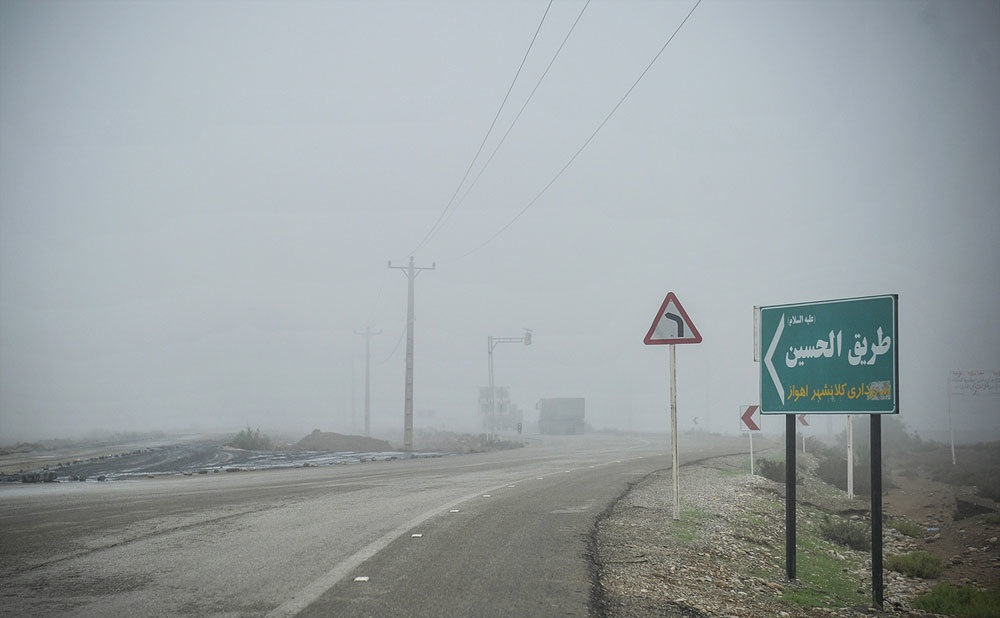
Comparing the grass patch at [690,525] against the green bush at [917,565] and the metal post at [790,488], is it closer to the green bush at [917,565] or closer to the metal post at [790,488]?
the metal post at [790,488]

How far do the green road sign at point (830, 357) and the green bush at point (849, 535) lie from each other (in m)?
8.78

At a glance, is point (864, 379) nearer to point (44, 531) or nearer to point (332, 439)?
point (44, 531)

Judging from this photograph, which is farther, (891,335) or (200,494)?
(200,494)

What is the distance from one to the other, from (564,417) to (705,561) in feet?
280

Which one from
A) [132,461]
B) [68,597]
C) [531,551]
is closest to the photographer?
[68,597]

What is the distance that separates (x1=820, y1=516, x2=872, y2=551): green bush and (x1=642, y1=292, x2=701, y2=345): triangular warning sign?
6.96 meters

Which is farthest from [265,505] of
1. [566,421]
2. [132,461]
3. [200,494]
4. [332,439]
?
[566,421]

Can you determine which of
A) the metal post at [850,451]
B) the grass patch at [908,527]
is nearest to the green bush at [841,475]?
the metal post at [850,451]

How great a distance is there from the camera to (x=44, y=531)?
35.0 feet

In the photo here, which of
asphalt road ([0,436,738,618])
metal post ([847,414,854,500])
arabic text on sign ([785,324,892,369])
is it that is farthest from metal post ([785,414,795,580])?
metal post ([847,414,854,500])

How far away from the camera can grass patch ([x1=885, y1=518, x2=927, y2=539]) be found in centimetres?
1817

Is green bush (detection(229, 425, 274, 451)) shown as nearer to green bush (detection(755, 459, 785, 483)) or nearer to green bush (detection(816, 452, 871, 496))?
green bush (detection(755, 459, 785, 483))

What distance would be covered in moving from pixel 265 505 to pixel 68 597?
7.18 meters

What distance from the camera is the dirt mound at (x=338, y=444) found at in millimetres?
46688
